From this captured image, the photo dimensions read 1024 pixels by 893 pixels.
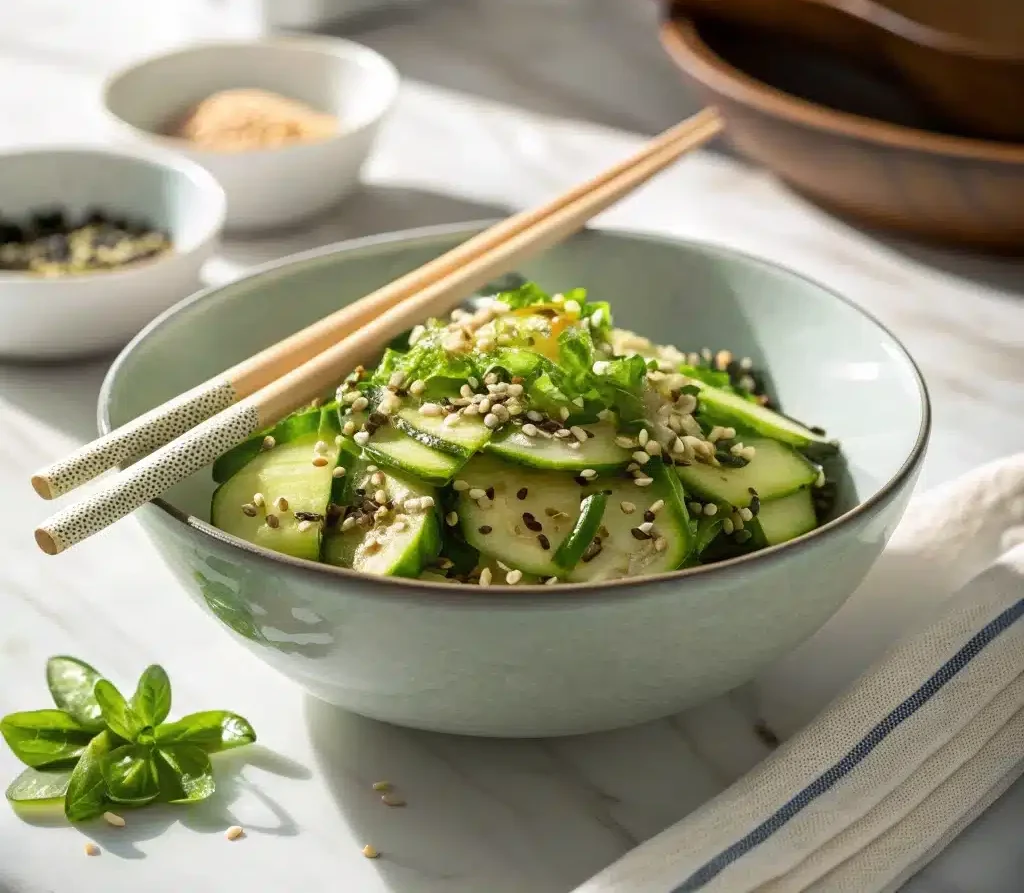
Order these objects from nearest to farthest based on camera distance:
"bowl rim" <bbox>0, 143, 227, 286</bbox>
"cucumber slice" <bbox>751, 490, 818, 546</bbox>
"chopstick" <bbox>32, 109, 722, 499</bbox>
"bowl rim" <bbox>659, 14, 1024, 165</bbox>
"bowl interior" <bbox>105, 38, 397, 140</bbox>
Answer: "chopstick" <bbox>32, 109, 722, 499</bbox> < "cucumber slice" <bbox>751, 490, 818, 546</bbox> < "bowl rim" <bbox>0, 143, 227, 286</bbox> < "bowl rim" <bbox>659, 14, 1024, 165</bbox> < "bowl interior" <bbox>105, 38, 397, 140</bbox>

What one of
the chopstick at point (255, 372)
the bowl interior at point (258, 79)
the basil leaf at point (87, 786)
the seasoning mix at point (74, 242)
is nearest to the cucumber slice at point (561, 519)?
the chopstick at point (255, 372)

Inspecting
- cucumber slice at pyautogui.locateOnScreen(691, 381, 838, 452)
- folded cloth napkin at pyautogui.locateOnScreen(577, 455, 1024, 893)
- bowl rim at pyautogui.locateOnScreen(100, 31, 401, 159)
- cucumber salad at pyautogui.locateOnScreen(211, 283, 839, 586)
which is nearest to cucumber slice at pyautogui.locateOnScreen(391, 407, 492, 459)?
cucumber salad at pyautogui.locateOnScreen(211, 283, 839, 586)

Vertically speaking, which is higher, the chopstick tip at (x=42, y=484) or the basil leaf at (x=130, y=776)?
the chopstick tip at (x=42, y=484)

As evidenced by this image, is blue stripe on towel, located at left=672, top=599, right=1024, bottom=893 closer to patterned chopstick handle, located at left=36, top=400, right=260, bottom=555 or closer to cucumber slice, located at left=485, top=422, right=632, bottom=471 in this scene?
cucumber slice, located at left=485, top=422, right=632, bottom=471

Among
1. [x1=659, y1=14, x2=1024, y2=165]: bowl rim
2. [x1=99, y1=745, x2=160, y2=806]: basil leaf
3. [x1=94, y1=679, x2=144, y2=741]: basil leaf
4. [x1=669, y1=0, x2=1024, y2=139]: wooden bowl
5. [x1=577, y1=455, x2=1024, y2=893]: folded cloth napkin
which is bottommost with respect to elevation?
[x1=99, y1=745, x2=160, y2=806]: basil leaf

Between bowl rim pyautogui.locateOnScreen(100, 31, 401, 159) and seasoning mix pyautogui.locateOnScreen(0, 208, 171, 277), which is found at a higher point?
bowl rim pyautogui.locateOnScreen(100, 31, 401, 159)

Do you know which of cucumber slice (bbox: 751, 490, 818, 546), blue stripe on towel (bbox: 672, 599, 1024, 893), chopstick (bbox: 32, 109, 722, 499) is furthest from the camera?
cucumber slice (bbox: 751, 490, 818, 546)

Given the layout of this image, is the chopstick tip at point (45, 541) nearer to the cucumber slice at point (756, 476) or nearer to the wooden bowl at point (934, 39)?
the cucumber slice at point (756, 476)
